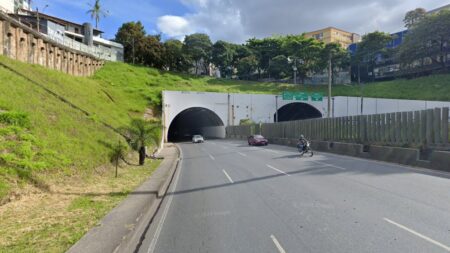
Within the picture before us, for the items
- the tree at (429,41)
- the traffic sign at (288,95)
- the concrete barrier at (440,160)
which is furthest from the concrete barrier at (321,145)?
the tree at (429,41)

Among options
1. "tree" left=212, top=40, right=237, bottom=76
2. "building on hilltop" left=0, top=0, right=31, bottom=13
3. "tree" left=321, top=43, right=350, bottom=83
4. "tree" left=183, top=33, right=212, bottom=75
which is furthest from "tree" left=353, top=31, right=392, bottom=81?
"building on hilltop" left=0, top=0, right=31, bottom=13

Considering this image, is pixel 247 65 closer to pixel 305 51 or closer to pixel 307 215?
pixel 305 51

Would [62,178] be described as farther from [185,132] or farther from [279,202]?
[185,132]

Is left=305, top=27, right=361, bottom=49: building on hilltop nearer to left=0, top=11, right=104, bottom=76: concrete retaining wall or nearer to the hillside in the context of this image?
left=0, top=11, right=104, bottom=76: concrete retaining wall

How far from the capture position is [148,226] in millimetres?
7219

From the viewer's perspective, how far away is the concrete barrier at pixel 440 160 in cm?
1377

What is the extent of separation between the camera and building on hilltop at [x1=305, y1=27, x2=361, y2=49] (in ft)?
401

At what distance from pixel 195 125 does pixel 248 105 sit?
968 inches

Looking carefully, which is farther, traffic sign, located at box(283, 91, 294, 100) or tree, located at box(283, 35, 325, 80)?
tree, located at box(283, 35, 325, 80)

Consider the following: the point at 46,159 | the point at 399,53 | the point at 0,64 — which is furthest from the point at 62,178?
the point at 399,53

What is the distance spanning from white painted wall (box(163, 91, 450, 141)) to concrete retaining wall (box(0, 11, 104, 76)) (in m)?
16.9

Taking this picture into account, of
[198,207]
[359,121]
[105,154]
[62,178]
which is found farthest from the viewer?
[359,121]

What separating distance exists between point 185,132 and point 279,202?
3122 inches

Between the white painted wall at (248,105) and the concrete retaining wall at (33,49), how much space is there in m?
16.9
